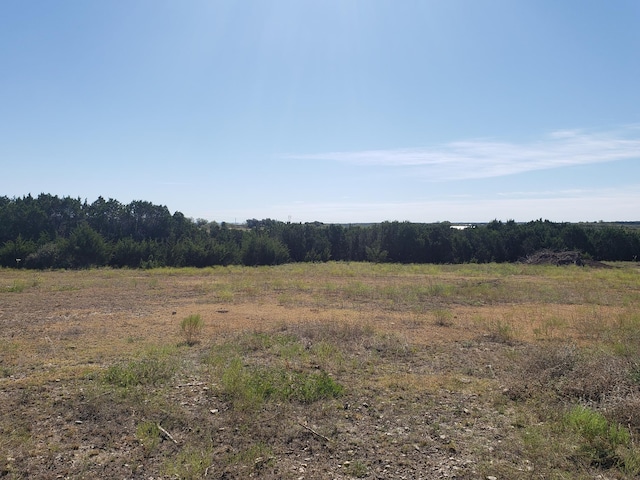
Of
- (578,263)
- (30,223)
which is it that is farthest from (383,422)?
(30,223)

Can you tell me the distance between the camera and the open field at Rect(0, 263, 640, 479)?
4023mm

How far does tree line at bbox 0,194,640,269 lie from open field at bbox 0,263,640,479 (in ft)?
74.9

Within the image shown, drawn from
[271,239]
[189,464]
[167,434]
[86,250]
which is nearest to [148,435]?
[167,434]

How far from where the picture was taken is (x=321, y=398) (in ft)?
17.9

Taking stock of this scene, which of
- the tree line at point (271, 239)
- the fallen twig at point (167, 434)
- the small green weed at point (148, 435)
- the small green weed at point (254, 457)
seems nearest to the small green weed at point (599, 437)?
the small green weed at point (254, 457)

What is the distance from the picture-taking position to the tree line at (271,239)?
110 ft

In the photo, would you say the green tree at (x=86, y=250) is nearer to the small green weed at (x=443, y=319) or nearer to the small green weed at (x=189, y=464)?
the small green weed at (x=443, y=319)

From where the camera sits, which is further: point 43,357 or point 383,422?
point 43,357

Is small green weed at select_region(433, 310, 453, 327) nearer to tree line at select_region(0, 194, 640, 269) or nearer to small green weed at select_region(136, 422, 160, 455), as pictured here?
small green weed at select_region(136, 422, 160, 455)

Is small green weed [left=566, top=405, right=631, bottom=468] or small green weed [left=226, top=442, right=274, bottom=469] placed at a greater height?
small green weed [left=566, top=405, right=631, bottom=468]

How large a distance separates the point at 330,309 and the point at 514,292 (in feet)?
25.2

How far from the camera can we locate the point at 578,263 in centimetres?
3009

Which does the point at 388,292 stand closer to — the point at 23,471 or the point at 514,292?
the point at 514,292

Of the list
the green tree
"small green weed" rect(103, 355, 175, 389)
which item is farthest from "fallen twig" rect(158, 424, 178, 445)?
the green tree
